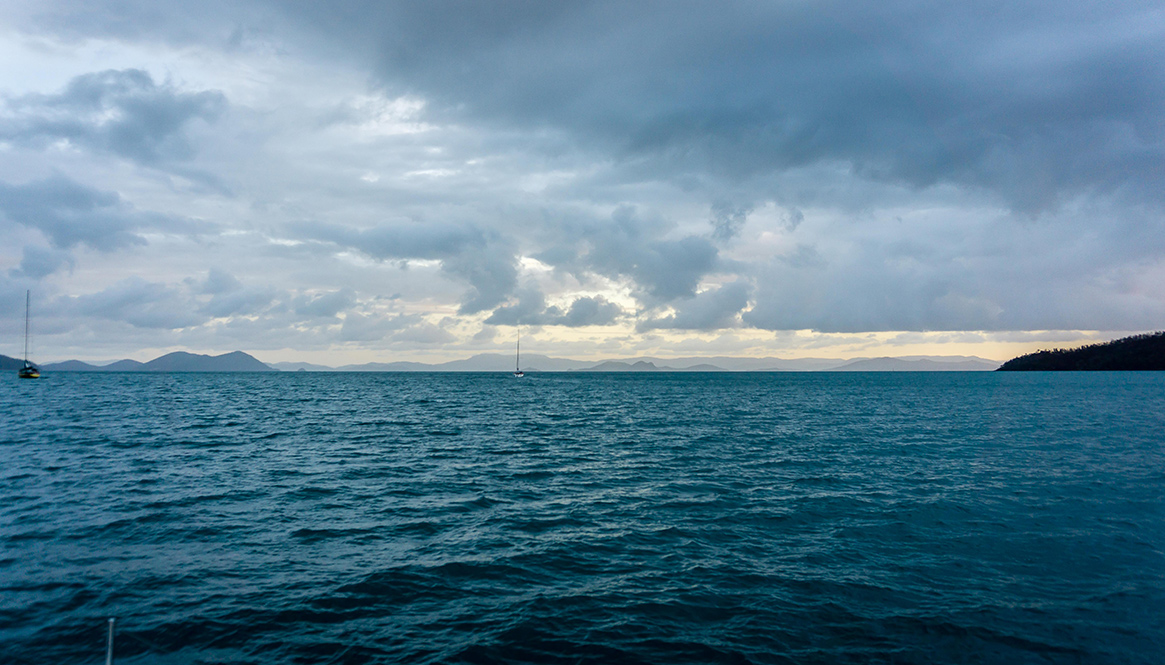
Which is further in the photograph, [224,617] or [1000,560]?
[1000,560]

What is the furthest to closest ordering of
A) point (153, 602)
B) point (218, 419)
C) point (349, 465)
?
point (218, 419) → point (349, 465) → point (153, 602)

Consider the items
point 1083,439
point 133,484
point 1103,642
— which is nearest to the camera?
point 1103,642

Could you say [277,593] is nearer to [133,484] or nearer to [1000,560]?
[133,484]

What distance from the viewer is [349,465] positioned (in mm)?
36844

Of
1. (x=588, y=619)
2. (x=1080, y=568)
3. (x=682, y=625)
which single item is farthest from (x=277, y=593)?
(x=1080, y=568)

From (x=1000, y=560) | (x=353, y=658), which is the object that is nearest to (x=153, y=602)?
(x=353, y=658)

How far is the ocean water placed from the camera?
13930 millimetres

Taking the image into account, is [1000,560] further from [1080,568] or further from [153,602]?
[153,602]

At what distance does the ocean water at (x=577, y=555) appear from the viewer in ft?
45.7

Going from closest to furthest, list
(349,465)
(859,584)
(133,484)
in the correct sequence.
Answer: (859,584) → (133,484) → (349,465)

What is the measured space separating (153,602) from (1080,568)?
99.8ft

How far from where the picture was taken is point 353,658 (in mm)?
12875

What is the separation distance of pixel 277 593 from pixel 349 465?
2157 cm

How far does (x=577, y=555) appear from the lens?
1992 cm
